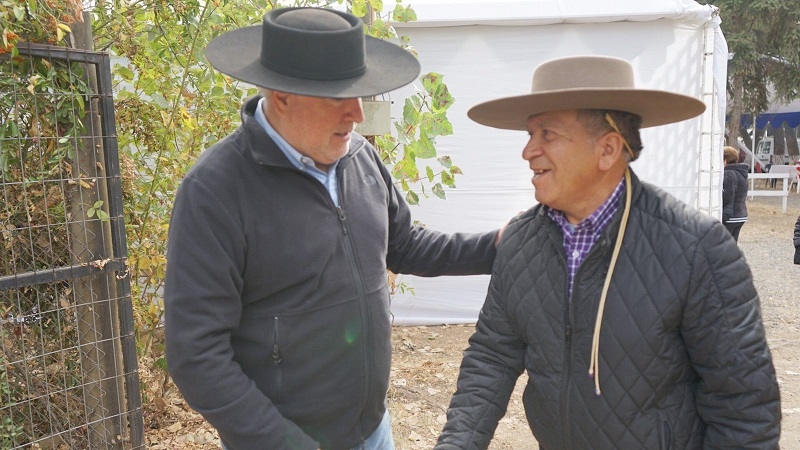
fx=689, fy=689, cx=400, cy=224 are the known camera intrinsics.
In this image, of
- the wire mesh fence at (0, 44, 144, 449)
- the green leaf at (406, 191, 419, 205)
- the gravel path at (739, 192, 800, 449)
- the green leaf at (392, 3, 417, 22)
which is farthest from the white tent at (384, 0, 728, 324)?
the wire mesh fence at (0, 44, 144, 449)

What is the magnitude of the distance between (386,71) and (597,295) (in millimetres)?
869

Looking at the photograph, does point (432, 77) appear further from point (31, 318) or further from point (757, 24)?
point (757, 24)

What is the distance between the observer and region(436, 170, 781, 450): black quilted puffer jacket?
68.4 inches

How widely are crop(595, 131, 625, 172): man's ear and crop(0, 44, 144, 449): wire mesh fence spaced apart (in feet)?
7.19

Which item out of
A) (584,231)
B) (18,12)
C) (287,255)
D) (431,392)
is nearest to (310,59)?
(287,255)

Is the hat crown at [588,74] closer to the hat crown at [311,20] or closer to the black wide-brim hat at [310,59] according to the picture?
the black wide-brim hat at [310,59]

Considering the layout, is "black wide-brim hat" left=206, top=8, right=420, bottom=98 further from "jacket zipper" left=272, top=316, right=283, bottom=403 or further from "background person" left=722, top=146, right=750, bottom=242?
"background person" left=722, top=146, right=750, bottom=242

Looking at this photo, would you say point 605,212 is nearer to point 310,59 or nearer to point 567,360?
point 567,360

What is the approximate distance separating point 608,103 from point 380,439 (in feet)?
4.19

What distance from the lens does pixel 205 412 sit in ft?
5.87

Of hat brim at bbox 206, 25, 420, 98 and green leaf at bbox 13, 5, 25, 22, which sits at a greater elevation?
green leaf at bbox 13, 5, 25, 22

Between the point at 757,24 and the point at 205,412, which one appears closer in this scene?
the point at 205,412

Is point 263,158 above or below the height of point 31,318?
above

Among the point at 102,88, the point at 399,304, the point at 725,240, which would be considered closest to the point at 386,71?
the point at 725,240
